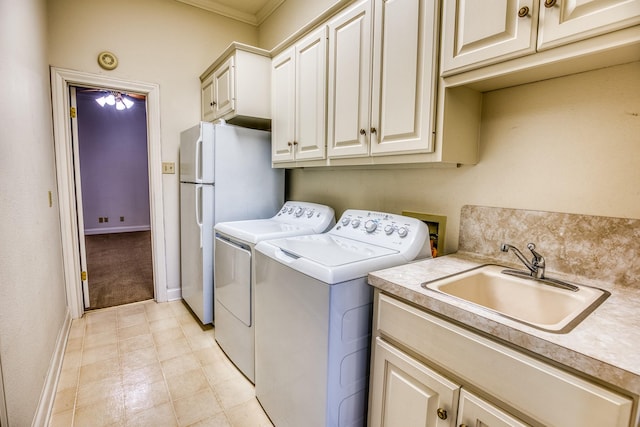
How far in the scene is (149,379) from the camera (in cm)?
190

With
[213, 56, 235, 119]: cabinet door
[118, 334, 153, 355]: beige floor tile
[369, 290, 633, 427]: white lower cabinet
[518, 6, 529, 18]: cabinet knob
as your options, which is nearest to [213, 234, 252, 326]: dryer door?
[118, 334, 153, 355]: beige floor tile

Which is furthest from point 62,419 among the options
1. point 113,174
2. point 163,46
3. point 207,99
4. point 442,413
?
point 113,174

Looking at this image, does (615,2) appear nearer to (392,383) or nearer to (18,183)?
(392,383)

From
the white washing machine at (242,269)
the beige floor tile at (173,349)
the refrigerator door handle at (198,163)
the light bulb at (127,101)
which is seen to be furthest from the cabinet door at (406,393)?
the light bulb at (127,101)

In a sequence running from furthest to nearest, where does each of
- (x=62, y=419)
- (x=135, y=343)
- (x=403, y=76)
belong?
(x=135, y=343)
(x=62, y=419)
(x=403, y=76)

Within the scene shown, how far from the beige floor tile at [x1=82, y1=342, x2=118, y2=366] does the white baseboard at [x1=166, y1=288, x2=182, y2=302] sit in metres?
0.80

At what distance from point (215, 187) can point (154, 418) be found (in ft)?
4.70

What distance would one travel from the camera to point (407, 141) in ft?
4.55

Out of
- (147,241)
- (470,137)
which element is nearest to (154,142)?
(470,137)

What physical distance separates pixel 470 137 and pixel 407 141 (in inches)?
11.3

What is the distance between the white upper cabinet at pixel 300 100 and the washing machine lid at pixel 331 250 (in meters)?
0.54

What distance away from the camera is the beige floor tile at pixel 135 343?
2.22 m

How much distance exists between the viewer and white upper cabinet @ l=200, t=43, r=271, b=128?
234 centimetres

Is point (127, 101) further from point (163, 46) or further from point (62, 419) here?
point (62, 419)
